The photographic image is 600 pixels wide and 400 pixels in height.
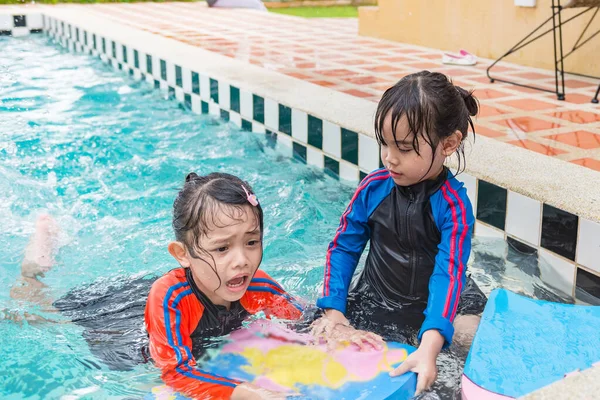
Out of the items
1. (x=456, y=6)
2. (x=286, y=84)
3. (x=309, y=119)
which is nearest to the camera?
(x=309, y=119)

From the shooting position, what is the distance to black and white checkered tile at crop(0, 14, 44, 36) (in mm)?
10867

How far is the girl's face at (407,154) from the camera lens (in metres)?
2.23

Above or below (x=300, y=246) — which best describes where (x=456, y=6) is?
above

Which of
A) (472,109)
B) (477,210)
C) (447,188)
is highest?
(472,109)

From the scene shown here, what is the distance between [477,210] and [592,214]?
0.65 meters

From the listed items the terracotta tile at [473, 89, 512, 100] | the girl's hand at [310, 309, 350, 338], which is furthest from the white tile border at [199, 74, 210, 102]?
the girl's hand at [310, 309, 350, 338]

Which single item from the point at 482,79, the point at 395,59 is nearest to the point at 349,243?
the point at 482,79

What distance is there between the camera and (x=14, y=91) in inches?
279

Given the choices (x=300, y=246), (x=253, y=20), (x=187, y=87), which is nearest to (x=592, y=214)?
(x=300, y=246)

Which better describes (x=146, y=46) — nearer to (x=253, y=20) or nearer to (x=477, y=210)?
(x=253, y=20)

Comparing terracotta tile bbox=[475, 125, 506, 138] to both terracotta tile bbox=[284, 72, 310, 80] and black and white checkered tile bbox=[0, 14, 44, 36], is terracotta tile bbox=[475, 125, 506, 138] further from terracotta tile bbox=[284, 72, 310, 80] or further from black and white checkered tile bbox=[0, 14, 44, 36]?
black and white checkered tile bbox=[0, 14, 44, 36]

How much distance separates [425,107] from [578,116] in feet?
9.04

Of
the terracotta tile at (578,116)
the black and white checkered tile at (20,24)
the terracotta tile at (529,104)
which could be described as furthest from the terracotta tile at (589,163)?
the black and white checkered tile at (20,24)

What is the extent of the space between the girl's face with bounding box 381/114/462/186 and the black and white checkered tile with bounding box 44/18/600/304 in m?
0.78
